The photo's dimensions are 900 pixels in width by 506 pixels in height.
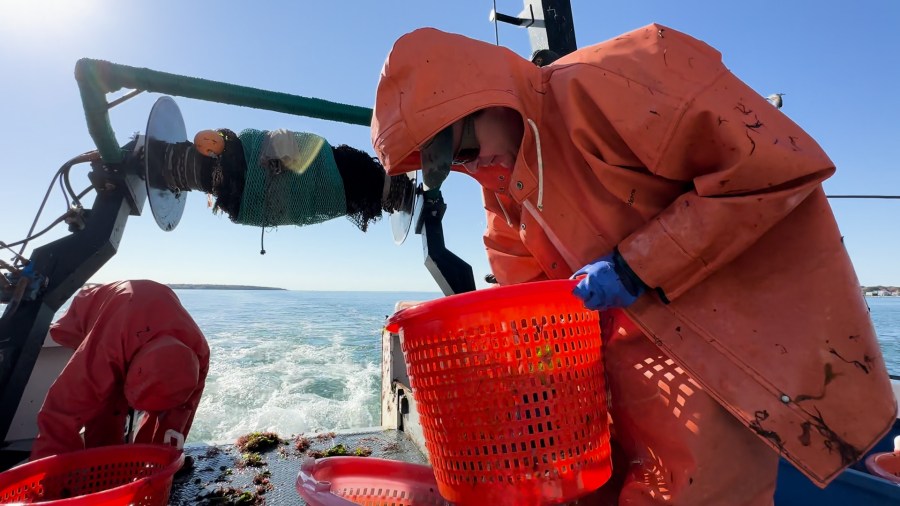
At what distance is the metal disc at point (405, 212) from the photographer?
396 cm

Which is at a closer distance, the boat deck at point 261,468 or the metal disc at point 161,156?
the boat deck at point 261,468

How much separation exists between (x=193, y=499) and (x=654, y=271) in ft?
8.93

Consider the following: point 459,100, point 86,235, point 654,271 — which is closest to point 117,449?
point 86,235

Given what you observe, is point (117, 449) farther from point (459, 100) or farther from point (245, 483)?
point (459, 100)

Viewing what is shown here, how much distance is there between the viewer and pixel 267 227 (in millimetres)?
3670

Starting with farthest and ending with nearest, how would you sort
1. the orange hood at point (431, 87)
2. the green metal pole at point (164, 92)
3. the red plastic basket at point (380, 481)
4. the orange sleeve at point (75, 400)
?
the green metal pole at point (164, 92) < the orange sleeve at point (75, 400) < the red plastic basket at point (380, 481) < the orange hood at point (431, 87)

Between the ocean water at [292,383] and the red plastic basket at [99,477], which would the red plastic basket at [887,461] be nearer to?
the red plastic basket at [99,477]

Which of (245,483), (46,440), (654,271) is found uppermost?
(654,271)

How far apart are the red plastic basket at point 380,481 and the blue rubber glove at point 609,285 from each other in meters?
0.81

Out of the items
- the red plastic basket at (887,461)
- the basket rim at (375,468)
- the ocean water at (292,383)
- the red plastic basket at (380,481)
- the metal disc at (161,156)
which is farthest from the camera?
the ocean water at (292,383)

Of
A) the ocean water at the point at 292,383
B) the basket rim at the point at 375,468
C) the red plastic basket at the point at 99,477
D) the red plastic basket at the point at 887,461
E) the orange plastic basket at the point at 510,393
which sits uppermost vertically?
the orange plastic basket at the point at 510,393

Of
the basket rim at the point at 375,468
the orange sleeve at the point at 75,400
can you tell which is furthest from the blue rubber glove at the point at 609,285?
the orange sleeve at the point at 75,400

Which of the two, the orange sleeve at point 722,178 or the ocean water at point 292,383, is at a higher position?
the orange sleeve at point 722,178

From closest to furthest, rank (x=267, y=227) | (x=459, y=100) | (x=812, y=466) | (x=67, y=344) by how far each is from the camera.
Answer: (x=812, y=466), (x=459, y=100), (x=67, y=344), (x=267, y=227)
